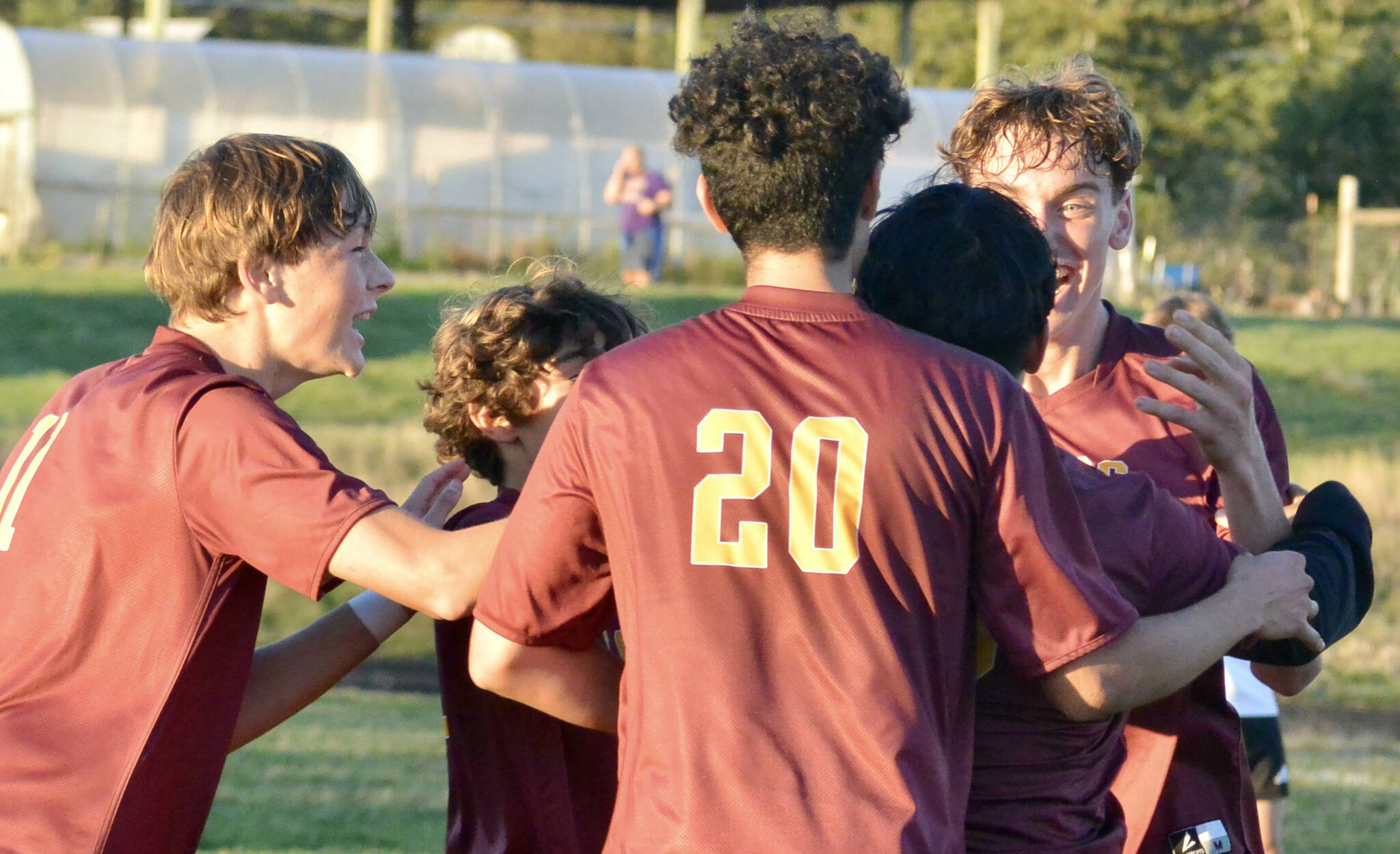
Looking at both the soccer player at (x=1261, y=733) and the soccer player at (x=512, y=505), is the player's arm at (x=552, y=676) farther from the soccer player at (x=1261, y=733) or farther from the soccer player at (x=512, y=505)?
the soccer player at (x=1261, y=733)

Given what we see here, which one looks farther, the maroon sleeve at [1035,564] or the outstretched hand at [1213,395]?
the outstretched hand at [1213,395]

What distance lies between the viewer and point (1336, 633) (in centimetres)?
285

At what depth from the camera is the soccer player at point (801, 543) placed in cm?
227

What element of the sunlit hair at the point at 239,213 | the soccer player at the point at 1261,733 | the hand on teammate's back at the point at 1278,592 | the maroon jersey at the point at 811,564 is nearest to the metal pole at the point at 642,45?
the soccer player at the point at 1261,733

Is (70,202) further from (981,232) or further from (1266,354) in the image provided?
(981,232)

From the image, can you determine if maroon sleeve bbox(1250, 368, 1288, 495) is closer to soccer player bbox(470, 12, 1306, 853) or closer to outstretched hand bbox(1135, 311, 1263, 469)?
outstretched hand bbox(1135, 311, 1263, 469)

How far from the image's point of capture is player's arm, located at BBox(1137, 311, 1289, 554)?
2.84 meters

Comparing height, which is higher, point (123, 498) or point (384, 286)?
point (384, 286)

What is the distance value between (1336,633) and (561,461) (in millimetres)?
1384

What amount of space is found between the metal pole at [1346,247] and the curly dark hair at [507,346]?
2344 cm

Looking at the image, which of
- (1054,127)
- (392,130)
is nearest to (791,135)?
(1054,127)

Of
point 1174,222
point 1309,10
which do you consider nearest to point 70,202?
point 1174,222

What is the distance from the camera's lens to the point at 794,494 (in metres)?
2.28

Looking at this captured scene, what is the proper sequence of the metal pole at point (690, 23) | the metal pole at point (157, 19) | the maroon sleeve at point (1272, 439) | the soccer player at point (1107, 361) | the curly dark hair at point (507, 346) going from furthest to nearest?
1. the metal pole at point (157, 19)
2. the metal pole at point (690, 23)
3. the maroon sleeve at point (1272, 439)
4. the curly dark hair at point (507, 346)
5. the soccer player at point (1107, 361)
